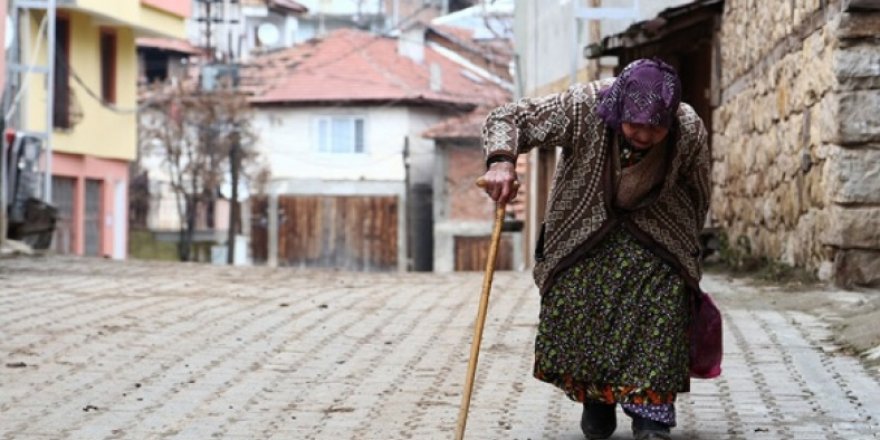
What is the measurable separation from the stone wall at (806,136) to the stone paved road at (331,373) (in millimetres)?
839

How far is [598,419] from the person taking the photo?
641 cm

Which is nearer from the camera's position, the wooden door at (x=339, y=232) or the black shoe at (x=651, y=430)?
the black shoe at (x=651, y=430)

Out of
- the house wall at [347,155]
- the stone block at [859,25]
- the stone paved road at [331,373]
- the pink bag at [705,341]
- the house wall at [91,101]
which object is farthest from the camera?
the house wall at [347,155]

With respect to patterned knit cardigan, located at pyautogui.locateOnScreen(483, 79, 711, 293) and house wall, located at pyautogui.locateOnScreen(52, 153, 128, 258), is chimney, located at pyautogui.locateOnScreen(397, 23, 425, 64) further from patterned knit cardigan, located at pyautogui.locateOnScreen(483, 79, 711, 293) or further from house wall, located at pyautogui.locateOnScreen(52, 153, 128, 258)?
patterned knit cardigan, located at pyautogui.locateOnScreen(483, 79, 711, 293)

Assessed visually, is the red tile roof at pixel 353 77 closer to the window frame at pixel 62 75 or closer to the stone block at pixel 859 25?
the window frame at pixel 62 75

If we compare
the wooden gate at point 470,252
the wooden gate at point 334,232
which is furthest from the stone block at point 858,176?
the wooden gate at point 334,232

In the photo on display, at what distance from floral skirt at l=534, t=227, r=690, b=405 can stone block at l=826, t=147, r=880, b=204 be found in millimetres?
5821

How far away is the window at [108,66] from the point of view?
35.8m

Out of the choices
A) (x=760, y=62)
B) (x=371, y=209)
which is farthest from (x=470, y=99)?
(x=760, y=62)

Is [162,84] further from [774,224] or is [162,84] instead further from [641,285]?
[641,285]

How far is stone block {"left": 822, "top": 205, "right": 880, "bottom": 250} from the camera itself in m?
11.8

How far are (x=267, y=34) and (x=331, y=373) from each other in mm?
58512

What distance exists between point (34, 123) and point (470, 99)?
20.7 m

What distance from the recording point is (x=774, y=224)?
14.0 metres
